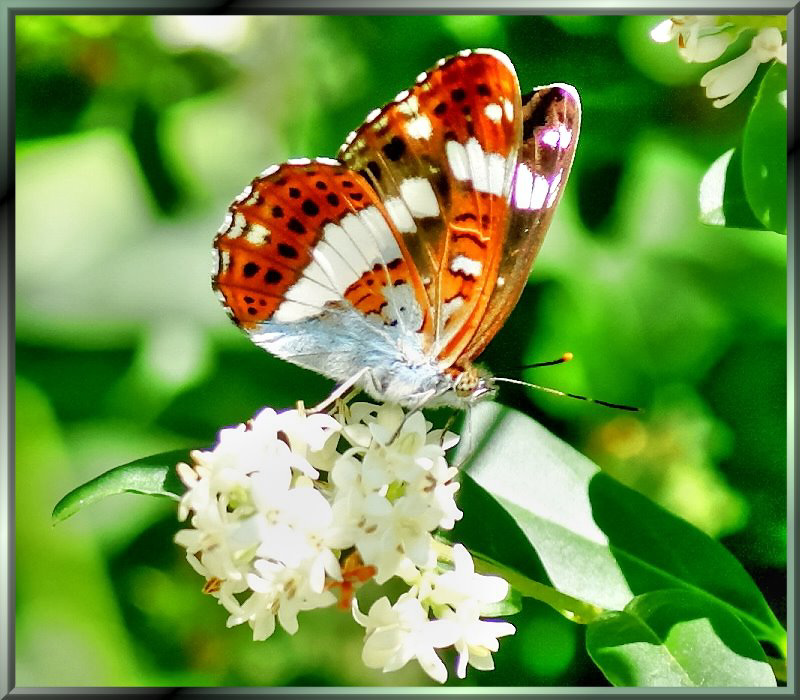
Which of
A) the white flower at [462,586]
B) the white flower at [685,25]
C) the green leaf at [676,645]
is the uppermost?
the white flower at [685,25]

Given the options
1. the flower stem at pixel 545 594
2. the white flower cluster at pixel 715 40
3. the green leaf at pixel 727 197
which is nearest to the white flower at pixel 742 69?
the white flower cluster at pixel 715 40

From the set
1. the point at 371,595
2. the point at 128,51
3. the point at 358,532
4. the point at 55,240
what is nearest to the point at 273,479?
the point at 358,532

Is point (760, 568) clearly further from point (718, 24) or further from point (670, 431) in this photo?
point (718, 24)

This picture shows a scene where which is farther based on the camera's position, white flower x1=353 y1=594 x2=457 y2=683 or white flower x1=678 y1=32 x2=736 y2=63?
white flower x1=678 y1=32 x2=736 y2=63

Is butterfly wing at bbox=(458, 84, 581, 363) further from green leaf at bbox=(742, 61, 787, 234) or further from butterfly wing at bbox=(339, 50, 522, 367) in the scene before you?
green leaf at bbox=(742, 61, 787, 234)

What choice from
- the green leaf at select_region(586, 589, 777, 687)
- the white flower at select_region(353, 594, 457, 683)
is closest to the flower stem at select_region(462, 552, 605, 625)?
the green leaf at select_region(586, 589, 777, 687)

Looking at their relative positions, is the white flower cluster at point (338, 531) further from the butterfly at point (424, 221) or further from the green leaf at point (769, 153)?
the green leaf at point (769, 153)
